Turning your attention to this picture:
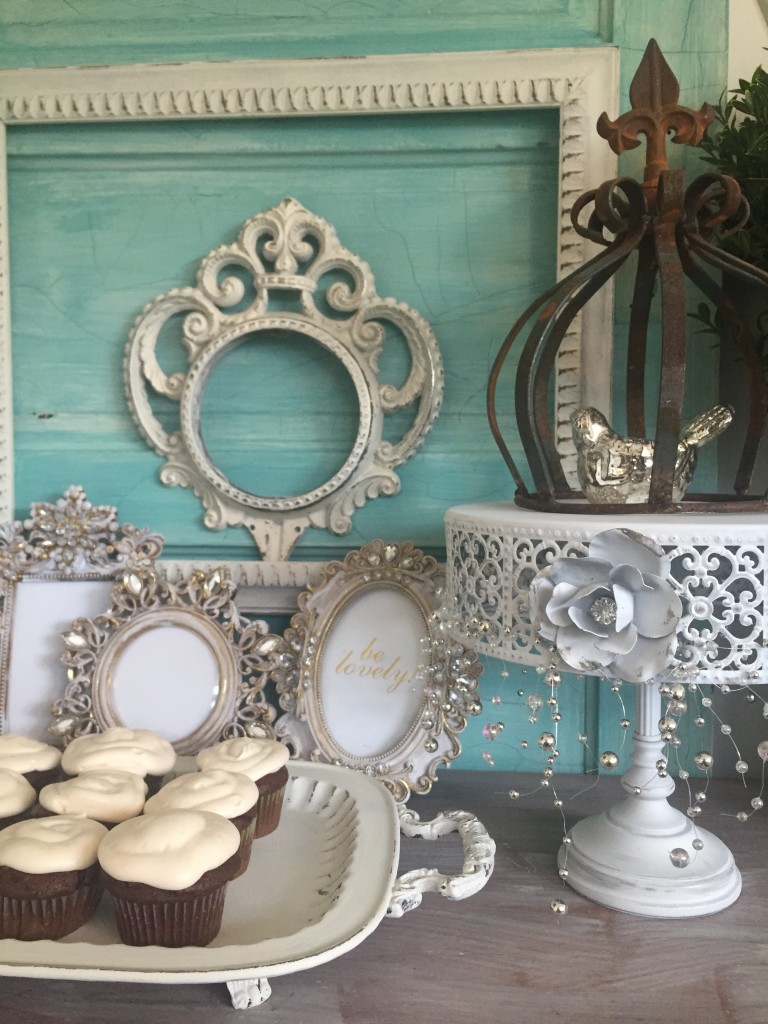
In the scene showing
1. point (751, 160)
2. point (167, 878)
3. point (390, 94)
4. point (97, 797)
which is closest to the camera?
point (167, 878)

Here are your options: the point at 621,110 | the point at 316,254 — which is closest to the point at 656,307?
the point at 621,110

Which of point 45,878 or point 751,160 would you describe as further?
point 751,160

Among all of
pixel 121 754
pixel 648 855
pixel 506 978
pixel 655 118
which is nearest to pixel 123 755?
pixel 121 754

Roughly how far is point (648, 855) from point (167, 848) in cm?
46

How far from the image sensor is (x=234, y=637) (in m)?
0.96

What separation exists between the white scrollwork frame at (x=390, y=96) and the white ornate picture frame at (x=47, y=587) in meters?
0.09

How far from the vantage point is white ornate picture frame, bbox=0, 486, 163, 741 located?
0.96m

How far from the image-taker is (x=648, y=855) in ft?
2.40

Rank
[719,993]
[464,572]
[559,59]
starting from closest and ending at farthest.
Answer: [719,993] < [464,572] < [559,59]

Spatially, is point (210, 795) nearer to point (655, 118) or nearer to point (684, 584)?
point (684, 584)

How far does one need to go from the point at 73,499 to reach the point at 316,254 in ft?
1.54

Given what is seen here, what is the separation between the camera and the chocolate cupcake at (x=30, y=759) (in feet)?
2.54

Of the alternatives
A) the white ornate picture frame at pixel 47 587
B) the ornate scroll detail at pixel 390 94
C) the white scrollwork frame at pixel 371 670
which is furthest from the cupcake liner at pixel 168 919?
the ornate scroll detail at pixel 390 94

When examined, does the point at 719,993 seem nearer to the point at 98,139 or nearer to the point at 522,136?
the point at 522,136
